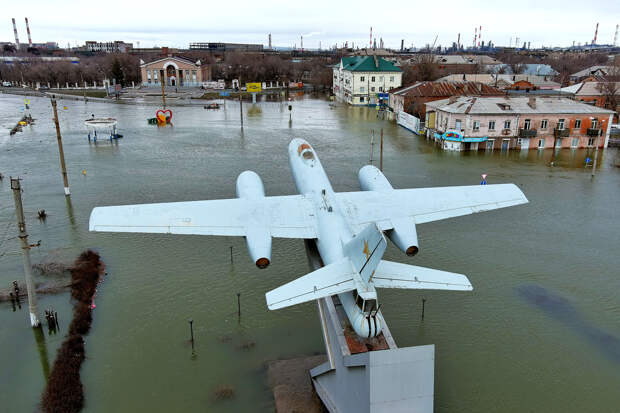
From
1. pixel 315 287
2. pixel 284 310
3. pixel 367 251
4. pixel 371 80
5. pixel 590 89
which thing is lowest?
pixel 284 310

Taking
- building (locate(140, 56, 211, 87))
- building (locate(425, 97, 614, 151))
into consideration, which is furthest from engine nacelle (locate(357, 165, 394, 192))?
building (locate(140, 56, 211, 87))

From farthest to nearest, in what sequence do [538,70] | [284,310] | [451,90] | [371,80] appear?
[538,70] → [371,80] → [451,90] → [284,310]

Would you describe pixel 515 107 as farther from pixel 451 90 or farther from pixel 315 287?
pixel 315 287

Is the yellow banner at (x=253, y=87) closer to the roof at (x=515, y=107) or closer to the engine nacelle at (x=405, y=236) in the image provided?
the roof at (x=515, y=107)

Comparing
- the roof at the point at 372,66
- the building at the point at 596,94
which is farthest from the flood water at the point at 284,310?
the roof at the point at 372,66

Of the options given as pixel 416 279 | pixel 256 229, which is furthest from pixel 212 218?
pixel 416 279

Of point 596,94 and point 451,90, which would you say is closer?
point 451,90

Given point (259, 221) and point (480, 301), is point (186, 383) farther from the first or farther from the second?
point (480, 301)

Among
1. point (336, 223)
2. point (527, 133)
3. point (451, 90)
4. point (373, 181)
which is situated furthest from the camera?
point (451, 90)
